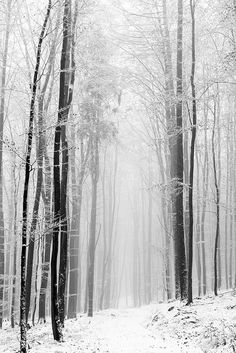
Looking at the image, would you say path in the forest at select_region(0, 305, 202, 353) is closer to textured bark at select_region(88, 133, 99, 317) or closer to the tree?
the tree

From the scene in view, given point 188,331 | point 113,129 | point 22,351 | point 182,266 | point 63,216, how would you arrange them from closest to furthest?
point 22,351 < point 188,331 < point 63,216 < point 182,266 < point 113,129

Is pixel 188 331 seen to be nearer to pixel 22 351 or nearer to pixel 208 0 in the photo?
pixel 22 351

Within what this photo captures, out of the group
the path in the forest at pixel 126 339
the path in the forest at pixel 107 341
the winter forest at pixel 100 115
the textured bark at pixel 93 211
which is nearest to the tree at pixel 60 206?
the winter forest at pixel 100 115

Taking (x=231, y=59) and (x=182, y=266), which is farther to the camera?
(x=182, y=266)

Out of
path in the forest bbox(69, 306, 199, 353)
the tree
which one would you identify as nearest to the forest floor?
path in the forest bbox(69, 306, 199, 353)

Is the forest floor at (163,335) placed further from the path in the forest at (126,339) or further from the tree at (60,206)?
the tree at (60,206)

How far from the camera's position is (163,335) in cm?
1056

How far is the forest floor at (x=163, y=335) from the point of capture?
833 centimetres

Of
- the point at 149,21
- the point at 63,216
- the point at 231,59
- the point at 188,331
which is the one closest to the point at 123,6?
the point at 149,21

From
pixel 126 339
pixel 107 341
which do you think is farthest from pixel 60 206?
pixel 126 339

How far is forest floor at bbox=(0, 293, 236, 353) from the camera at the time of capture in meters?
8.33

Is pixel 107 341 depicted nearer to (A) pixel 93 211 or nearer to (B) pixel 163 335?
(B) pixel 163 335

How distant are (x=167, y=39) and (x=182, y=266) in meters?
8.86

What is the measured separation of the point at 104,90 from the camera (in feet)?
53.1
